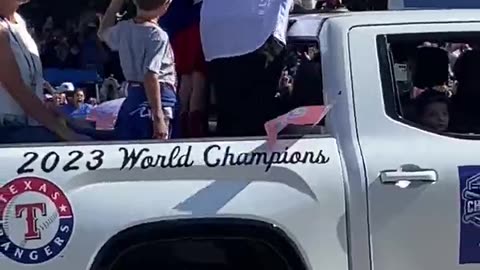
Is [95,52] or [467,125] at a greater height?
[467,125]

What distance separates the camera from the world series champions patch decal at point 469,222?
13.0ft

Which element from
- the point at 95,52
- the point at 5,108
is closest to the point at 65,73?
the point at 95,52

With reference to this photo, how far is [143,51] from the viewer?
447 cm

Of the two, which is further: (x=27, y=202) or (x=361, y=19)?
(x=361, y=19)

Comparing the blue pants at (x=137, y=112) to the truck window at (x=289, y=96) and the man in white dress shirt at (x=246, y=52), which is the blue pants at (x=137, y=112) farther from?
the man in white dress shirt at (x=246, y=52)

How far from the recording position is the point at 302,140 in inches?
158

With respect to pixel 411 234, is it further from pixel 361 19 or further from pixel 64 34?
pixel 64 34

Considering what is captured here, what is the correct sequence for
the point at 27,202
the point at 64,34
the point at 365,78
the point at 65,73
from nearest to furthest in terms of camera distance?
the point at 27,202 < the point at 365,78 < the point at 65,73 < the point at 64,34

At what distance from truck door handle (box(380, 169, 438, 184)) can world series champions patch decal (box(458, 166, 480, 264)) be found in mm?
136

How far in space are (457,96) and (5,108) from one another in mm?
1879

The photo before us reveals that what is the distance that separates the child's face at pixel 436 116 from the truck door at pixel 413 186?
0.05 m


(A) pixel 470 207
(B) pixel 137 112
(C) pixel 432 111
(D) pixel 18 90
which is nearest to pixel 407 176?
(A) pixel 470 207

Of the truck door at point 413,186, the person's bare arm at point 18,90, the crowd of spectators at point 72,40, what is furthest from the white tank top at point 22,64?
the truck door at point 413,186

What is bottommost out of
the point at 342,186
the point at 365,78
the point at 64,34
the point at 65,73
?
the point at 64,34
